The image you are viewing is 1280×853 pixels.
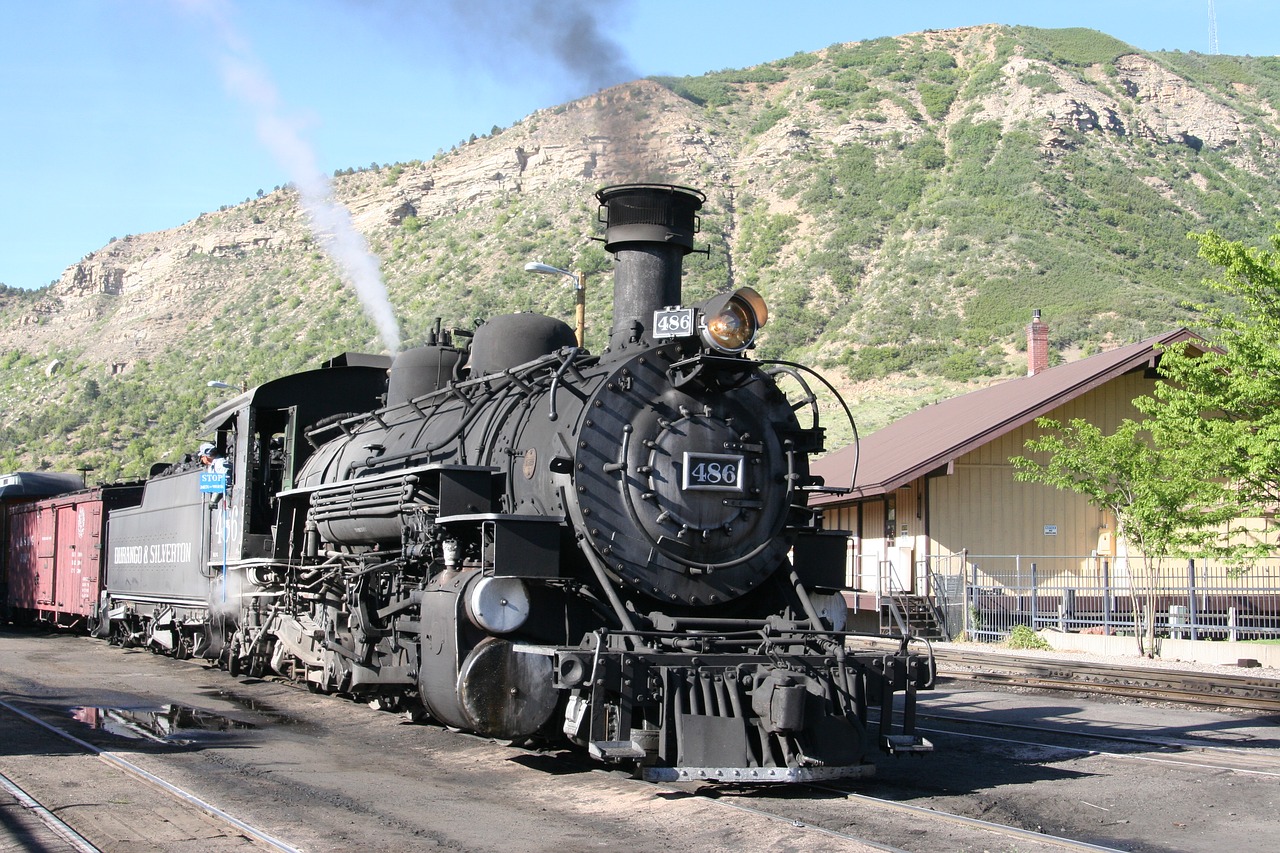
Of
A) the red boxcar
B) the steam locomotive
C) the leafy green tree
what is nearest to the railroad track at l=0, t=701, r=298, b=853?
the steam locomotive

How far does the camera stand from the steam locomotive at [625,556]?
7176mm

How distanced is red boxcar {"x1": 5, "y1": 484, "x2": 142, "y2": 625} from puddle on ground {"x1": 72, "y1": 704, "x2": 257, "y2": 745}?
10.1 meters

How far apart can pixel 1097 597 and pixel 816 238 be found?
49983mm

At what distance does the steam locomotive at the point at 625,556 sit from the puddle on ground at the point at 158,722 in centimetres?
105

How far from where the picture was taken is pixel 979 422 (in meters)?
24.6

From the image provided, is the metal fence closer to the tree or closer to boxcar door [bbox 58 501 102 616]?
A: the tree

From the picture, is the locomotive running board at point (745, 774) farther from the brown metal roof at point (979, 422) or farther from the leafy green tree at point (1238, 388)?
the brown metal roof at point (979, 422)

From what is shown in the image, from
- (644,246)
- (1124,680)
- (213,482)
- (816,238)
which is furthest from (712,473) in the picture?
(816,238)

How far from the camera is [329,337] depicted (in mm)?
60875

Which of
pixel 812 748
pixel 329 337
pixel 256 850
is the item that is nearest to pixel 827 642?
pixel 812 748

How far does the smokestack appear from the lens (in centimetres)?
885

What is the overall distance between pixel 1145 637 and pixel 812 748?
14.8 metres

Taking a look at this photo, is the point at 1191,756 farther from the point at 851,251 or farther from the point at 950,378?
the point at 851,251

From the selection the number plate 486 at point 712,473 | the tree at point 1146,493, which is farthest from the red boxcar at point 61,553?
the tree at point 1146,493
